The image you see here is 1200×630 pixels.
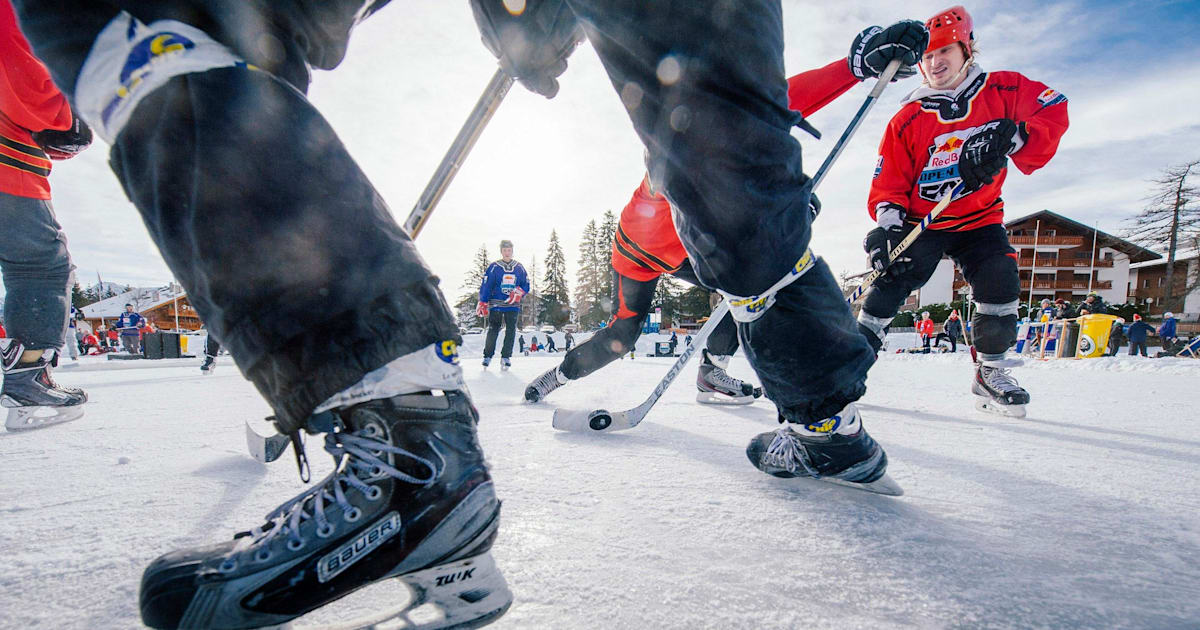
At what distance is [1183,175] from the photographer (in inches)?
846

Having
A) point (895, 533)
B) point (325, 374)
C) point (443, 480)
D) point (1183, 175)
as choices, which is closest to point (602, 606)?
point (443, 480)

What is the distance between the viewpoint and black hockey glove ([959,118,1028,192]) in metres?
2.29

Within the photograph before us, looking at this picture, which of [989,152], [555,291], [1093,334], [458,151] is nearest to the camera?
[458,151]

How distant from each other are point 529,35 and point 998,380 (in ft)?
8.42

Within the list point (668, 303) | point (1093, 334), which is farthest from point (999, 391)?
point (668, 303)

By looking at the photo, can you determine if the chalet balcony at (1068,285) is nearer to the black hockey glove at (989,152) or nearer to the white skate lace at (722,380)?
the black hockey glove at (989,152)

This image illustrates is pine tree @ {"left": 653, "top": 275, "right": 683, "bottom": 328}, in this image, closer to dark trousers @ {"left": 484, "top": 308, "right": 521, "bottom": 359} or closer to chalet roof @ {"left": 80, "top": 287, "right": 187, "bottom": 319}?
dark trousers @ {"left": 484, "top": 308, "right": 521, "bottom": 359}

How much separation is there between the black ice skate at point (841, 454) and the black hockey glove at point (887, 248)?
6.14ft

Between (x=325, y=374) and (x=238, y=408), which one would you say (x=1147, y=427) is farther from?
(x=238, y=408)

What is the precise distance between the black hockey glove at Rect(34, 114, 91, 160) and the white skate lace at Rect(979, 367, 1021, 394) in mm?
4148

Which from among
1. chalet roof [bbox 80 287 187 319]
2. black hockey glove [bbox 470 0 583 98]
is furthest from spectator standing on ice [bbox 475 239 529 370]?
chalet roof [bbox 80 287 187 319]

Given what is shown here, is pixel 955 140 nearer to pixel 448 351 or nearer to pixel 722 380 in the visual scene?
pixel 722 380

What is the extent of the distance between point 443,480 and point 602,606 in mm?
240

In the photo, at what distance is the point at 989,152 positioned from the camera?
7.54ft
